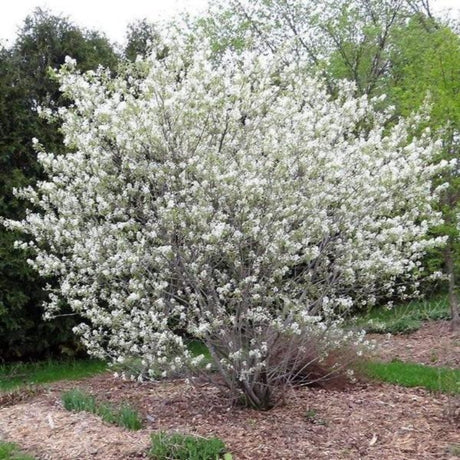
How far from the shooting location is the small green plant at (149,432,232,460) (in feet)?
12.3

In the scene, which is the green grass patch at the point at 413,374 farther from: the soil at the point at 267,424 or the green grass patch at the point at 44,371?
the green grass patch at the point at 44,371

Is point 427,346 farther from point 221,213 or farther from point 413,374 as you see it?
point 221,213

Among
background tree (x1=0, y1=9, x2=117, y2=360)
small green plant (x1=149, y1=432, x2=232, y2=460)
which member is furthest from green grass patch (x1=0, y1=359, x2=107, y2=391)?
small green plant (x1=149, y1=432, x2=232, y2=460)

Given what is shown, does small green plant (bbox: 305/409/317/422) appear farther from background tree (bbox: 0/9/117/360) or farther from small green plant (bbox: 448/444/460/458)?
background tree (bbox: 0/9/117/360)

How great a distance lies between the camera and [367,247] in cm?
455

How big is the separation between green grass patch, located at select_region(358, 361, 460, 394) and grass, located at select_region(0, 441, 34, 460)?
124 inches

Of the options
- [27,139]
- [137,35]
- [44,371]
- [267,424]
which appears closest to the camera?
[267,424]

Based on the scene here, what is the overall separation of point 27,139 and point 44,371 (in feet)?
9.06

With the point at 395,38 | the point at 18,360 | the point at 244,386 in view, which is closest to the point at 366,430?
the point at 244,386

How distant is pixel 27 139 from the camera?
739 centimetres

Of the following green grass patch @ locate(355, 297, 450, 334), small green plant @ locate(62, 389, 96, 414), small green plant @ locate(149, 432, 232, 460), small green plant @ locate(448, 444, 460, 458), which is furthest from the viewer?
green grass patch @ locate(355, 297, 450, 334)

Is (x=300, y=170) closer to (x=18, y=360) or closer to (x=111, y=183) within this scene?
(x=111, y=183)

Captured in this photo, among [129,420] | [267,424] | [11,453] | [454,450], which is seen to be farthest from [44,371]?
[454,450]

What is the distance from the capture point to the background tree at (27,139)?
6.90 metres
